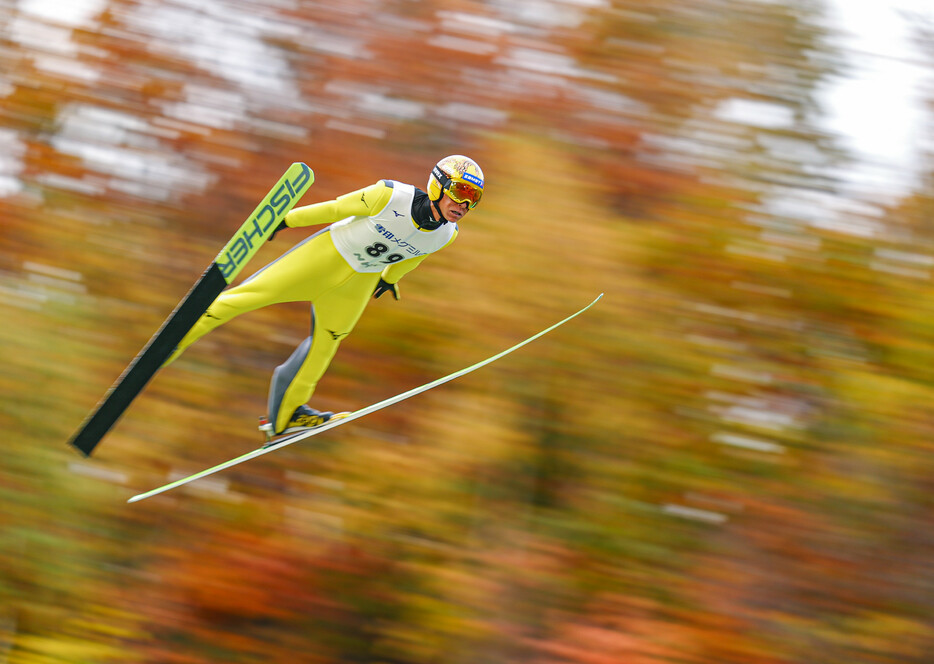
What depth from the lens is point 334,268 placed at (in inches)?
128

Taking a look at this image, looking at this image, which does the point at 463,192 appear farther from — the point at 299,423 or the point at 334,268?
the point at 299,423

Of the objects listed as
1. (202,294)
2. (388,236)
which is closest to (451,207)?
(388,236)

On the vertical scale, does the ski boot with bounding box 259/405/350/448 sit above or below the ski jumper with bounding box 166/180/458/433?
below

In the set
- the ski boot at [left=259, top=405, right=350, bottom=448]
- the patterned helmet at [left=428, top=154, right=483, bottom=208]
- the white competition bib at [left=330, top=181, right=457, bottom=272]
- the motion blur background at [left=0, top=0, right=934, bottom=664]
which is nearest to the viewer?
the patterned helmet at [left=428, top=154, right=483, bottom=208]

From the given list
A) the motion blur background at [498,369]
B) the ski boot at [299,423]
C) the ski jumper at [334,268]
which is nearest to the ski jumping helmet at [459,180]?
the ski jumper at [334,268]

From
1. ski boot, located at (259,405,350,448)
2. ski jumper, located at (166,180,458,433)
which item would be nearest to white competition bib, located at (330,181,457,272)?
ski jumper, located at (166,180,458,433)

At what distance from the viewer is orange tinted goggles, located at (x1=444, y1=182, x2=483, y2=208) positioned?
2.91 m

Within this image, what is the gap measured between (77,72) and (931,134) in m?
6.57

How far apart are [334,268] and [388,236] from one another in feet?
0.88

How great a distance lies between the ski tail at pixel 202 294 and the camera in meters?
2.99

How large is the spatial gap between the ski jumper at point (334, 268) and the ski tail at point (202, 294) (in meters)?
0.05

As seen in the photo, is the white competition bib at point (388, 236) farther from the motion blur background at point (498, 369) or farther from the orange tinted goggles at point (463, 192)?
the motion blur background at point (498, 369)

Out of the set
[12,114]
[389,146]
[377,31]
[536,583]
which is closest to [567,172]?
[389,146]

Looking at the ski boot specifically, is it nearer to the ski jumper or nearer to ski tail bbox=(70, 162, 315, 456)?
the ski jumper
